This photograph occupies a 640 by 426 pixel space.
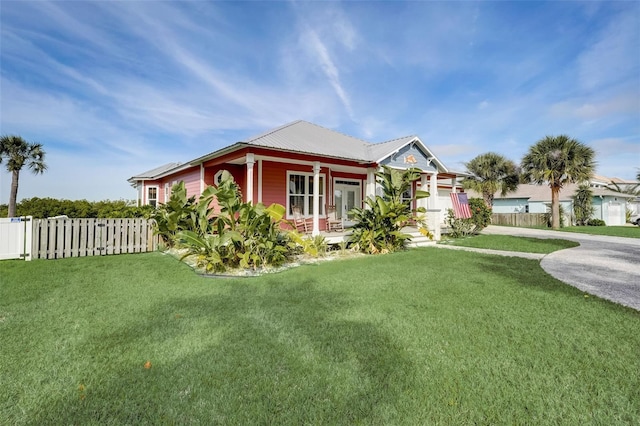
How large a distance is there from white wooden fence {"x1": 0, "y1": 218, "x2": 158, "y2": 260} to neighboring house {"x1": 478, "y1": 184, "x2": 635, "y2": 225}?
116 ft

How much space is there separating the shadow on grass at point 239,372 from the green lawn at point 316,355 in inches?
0.5

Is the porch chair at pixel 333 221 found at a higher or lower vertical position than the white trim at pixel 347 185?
lower

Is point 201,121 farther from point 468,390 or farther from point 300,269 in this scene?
point 468,390

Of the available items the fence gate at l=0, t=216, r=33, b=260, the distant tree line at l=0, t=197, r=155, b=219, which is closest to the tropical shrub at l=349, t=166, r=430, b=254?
the fence gate at l=0, t=216, r=33, b=260

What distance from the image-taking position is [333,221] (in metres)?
12.9

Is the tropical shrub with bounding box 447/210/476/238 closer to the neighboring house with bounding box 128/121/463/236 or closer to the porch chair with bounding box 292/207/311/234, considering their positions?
the neighboring house with bounding box 128/121/463/236

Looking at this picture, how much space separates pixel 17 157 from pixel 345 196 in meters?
25.4

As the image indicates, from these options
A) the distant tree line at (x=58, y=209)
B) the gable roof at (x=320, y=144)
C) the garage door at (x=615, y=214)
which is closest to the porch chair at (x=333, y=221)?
the gable roof at (x=320, y=144)

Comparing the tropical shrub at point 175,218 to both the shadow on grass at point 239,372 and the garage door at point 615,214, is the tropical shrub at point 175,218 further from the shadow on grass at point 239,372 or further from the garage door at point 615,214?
the garage door at point 615,214

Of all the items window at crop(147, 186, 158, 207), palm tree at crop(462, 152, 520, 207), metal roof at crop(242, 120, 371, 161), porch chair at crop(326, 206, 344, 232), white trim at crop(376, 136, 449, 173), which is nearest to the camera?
metal roof at crop(242, 120, 371, 161)

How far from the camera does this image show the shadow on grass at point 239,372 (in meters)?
2.08

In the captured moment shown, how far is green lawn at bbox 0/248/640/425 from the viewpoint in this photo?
2.12 metres

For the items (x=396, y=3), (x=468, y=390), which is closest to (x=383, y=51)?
(x=396, y=3)

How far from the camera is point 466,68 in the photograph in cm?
1513
